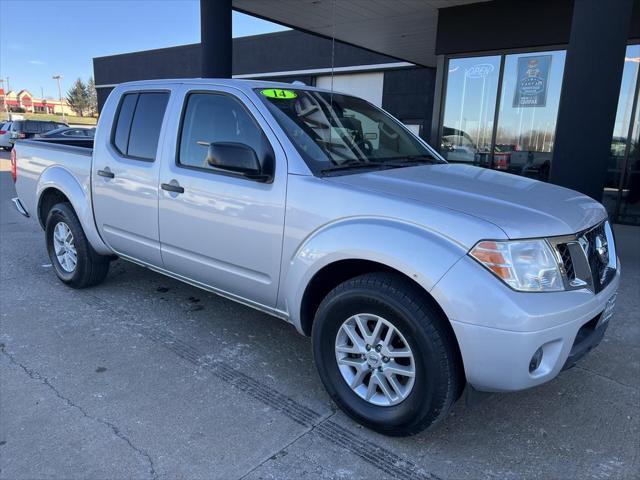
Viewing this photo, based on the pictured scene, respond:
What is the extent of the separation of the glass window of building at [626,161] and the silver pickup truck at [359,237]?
296 inches

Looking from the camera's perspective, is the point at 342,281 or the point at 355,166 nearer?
the point at 342,281

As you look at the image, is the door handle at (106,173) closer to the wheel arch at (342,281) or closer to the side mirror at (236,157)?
the side mirror at (236,157)

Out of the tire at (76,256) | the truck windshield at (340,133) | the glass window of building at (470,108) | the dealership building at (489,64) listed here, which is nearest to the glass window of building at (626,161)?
the dealership building at (489,64)

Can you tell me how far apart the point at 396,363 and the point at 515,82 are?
337 inches

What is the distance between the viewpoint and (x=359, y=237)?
2615 mm

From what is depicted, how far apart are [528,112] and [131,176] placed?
27.6 ft

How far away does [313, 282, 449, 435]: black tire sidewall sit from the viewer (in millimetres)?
2414

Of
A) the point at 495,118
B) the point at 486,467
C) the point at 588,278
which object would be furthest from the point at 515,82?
the point at 486,467

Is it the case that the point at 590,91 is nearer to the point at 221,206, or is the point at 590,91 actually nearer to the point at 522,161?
the point at 221,206

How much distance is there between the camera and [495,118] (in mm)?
10141

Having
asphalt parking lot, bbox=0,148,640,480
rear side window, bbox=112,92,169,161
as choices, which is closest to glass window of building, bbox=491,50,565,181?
asphalt parking lot, bbox=0,148,640,480

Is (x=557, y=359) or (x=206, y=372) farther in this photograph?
(x=206, y=372)

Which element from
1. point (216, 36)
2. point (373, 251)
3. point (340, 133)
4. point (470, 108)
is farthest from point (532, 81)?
point (373, 251)

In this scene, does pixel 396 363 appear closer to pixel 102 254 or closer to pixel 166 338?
pixel 166 338
